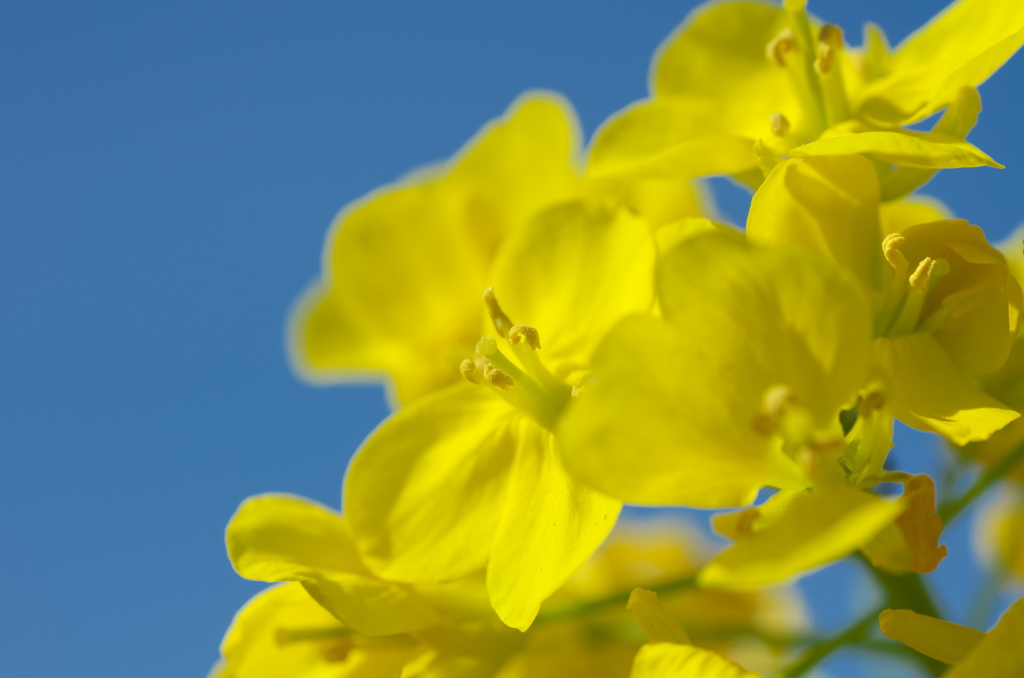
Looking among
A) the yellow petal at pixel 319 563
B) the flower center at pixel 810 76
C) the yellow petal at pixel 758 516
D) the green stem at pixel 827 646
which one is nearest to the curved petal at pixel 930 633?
the yellow petal at pixel 758 516


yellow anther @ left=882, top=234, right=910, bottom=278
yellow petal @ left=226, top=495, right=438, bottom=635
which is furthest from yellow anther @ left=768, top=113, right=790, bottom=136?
yellow petal @ left=226, top=495, right=438, bottom=635

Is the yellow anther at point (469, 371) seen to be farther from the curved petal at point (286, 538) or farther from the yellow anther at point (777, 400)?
the yellow anther at point (777, 400)

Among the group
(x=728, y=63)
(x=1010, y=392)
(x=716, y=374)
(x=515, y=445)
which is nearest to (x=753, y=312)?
(x=716, y=374)

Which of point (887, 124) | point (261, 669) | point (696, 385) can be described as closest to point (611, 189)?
point (887, 124)

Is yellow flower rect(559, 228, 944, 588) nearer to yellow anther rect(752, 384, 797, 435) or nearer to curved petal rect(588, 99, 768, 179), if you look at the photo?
yellow anther rect(752, 384, 797, 435)

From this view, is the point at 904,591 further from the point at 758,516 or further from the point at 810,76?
the point at 810,76
